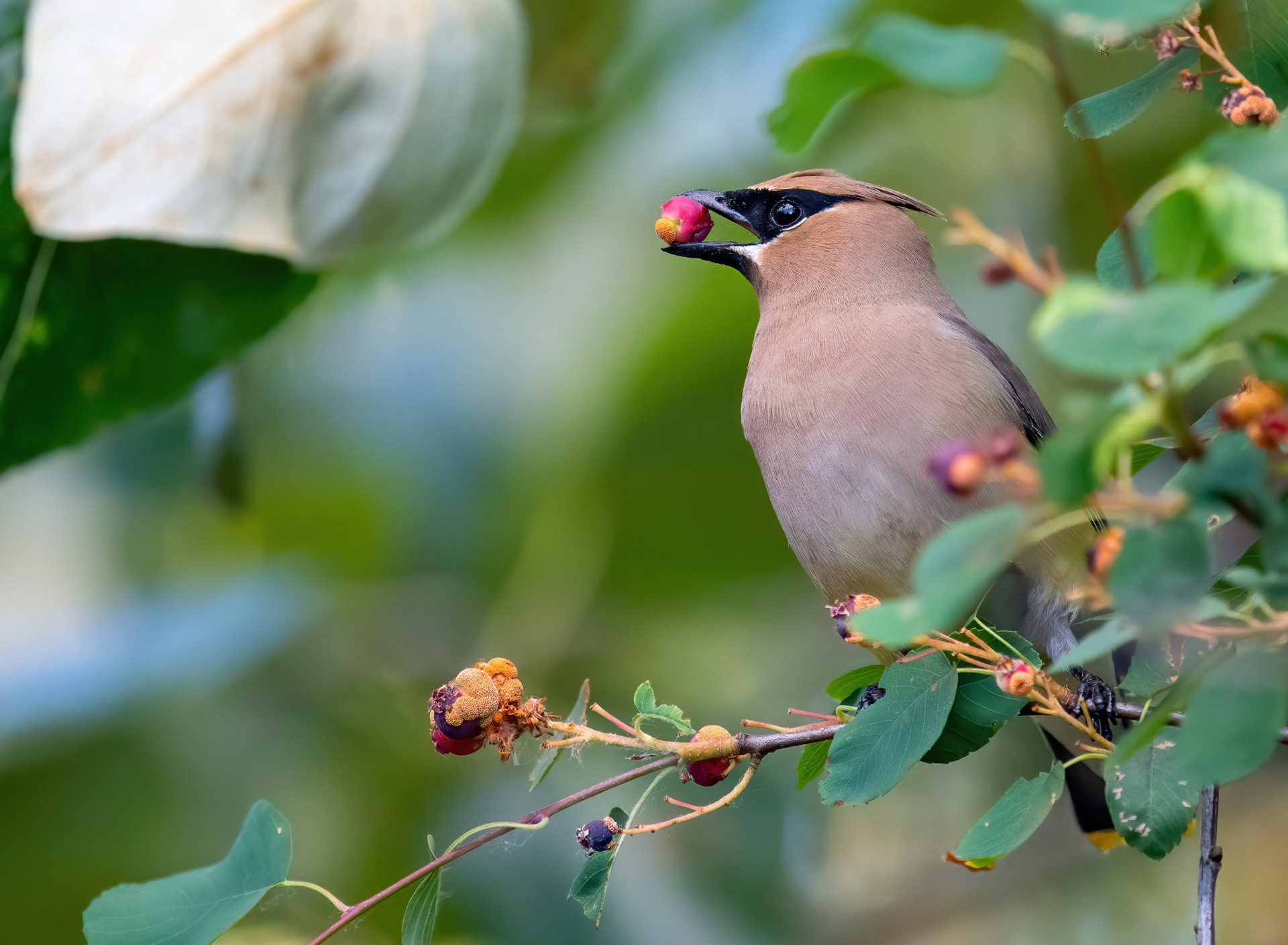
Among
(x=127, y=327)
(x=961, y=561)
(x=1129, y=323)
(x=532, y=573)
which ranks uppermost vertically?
(x=1129, y=323)


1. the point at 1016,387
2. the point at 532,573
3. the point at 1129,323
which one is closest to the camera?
the point at 1129,323

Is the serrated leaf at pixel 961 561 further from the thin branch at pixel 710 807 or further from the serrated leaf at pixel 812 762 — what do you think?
the serrated leaf at pixel 812 762

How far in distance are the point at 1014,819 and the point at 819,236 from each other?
4.14 ft

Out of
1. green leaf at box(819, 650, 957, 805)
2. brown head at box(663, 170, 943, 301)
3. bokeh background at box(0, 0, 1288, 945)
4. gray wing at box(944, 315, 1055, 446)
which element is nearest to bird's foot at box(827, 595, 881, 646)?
green leaf at box(819, 650, 957, 805)

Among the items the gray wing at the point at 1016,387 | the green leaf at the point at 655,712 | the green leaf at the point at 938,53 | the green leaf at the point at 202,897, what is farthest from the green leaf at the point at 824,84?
the gray wing at the point at 1016,387

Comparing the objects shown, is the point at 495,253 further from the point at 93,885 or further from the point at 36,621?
the point at 93,885

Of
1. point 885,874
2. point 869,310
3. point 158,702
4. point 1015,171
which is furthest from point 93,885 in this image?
point 1015,171

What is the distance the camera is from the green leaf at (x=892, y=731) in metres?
1.10

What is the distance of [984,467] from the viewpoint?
0.67 m

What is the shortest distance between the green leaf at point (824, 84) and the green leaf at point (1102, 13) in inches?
6.0

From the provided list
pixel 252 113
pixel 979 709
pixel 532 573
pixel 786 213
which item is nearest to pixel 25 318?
pixel 252 113

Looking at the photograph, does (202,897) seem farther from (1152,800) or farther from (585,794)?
(1152,800)

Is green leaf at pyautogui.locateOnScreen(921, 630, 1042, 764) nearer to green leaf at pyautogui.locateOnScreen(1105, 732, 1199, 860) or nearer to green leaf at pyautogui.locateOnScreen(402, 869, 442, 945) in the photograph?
green leaf at pyautogui.locateOnScreen(1105, 732, 1199, 860)

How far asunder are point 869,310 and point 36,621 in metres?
2.57
